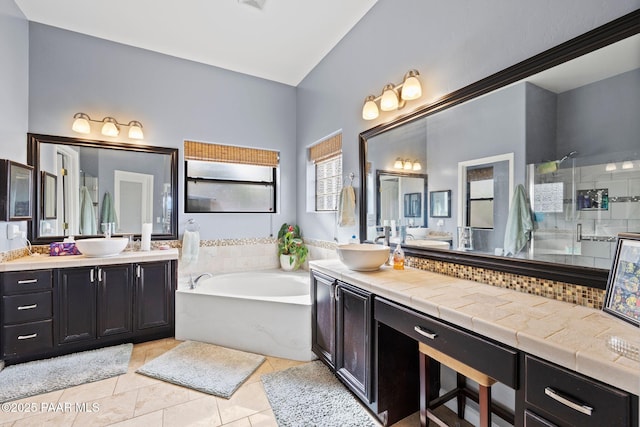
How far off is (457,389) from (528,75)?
178 cm

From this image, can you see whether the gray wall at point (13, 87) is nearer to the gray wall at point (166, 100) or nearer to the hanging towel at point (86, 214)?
the gray wall at point (166, 100)

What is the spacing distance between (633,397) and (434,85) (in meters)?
1.85

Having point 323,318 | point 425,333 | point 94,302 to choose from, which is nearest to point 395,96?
point 425,333

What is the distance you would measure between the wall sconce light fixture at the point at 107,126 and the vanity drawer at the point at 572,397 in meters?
3.73

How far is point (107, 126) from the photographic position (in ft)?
9.87

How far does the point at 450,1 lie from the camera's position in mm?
1889

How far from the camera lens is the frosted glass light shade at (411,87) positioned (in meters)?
2.02

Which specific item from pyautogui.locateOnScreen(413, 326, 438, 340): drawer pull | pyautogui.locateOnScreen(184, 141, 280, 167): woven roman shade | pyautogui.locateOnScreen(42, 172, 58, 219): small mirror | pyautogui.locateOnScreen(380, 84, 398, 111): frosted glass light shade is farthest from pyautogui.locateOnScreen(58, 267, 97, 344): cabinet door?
pyautogui.locateOnScreen(380, 84, 398, 111): frosted glass light shade

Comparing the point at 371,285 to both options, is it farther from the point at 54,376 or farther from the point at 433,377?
the point at 54,376

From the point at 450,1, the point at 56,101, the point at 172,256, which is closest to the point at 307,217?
the point at 172,256

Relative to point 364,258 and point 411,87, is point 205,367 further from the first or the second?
point 411,87

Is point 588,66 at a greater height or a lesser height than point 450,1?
lesser

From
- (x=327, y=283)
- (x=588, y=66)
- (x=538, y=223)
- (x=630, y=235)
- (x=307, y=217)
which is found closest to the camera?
(x=630, y=235)

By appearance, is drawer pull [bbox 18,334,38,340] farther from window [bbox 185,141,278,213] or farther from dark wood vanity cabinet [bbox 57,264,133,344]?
window [bbox 185,141,278,213]
